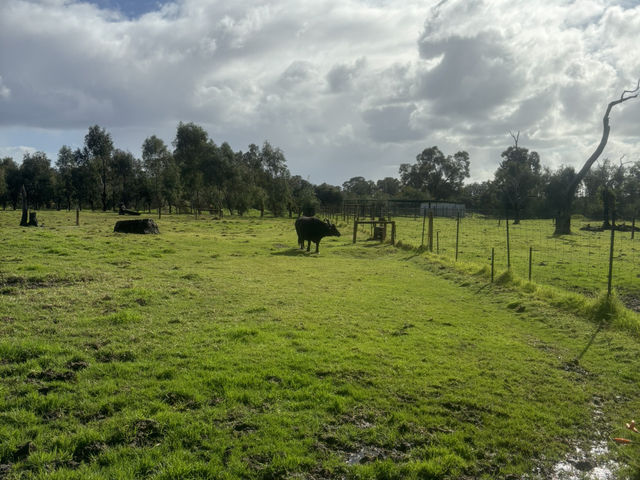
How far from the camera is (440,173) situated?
396 ft

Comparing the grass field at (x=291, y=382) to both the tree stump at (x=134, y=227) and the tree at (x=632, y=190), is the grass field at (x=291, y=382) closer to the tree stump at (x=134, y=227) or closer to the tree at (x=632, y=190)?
the tree stump at (x=134, y=227)

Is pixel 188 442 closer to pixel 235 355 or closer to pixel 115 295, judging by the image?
pixel 235 355

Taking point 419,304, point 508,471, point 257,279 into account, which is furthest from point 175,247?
point 508,471

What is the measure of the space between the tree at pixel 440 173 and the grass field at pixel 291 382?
363 feet

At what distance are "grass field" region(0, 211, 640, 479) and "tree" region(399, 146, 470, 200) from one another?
11077cm

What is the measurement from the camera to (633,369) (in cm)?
726

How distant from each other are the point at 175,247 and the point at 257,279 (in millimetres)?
9432

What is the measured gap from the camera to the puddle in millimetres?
4434

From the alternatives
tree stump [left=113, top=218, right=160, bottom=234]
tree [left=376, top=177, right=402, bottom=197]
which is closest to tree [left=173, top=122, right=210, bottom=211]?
tree stump [left=113, top=218, right=160, bottom=234]

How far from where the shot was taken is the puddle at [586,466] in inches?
175

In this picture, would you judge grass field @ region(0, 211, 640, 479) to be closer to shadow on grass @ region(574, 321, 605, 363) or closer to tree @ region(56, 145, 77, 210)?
shadow on grass @ region(574, 321, 605, 363)

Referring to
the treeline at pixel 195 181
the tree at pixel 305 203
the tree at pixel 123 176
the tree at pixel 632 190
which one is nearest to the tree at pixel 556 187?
the treeline at pixel 195 181

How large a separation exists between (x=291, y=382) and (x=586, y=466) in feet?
Answer: 11.4

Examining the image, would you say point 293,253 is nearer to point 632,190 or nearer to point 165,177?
point 165,177
